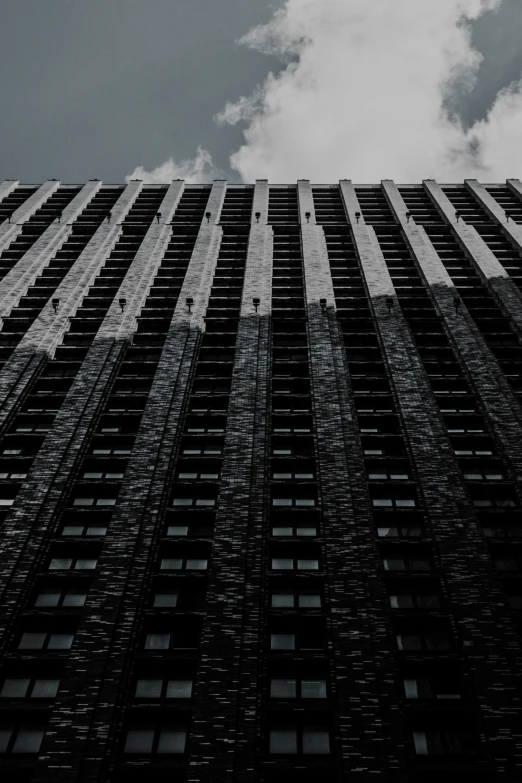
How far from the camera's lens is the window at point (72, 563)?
22906 millimetres

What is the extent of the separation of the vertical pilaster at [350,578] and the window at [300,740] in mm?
713

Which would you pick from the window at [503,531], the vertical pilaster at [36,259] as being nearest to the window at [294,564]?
the window at [503,531]

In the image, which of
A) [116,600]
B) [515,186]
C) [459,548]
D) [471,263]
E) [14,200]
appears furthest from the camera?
[515,186]

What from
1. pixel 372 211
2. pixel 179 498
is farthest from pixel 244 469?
pixel 372 211

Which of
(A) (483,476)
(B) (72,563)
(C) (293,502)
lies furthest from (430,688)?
(B) (72,563)

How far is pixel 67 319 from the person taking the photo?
39188mm

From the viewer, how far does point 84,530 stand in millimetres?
24500

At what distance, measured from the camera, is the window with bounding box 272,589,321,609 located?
853 inches

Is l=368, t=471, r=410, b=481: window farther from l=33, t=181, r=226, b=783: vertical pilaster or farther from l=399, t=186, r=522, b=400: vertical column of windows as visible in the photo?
l=399, t=186, r=522, b=400: vertical column of windows

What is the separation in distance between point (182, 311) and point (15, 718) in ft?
82.1

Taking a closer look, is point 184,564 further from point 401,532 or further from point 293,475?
point 401,532

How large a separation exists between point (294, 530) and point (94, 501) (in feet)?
23.2

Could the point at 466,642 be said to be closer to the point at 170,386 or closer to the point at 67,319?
the point at 170,386

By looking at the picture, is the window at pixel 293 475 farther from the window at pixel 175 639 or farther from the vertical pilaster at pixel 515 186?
the vertical pilaster at pixel 515 186
